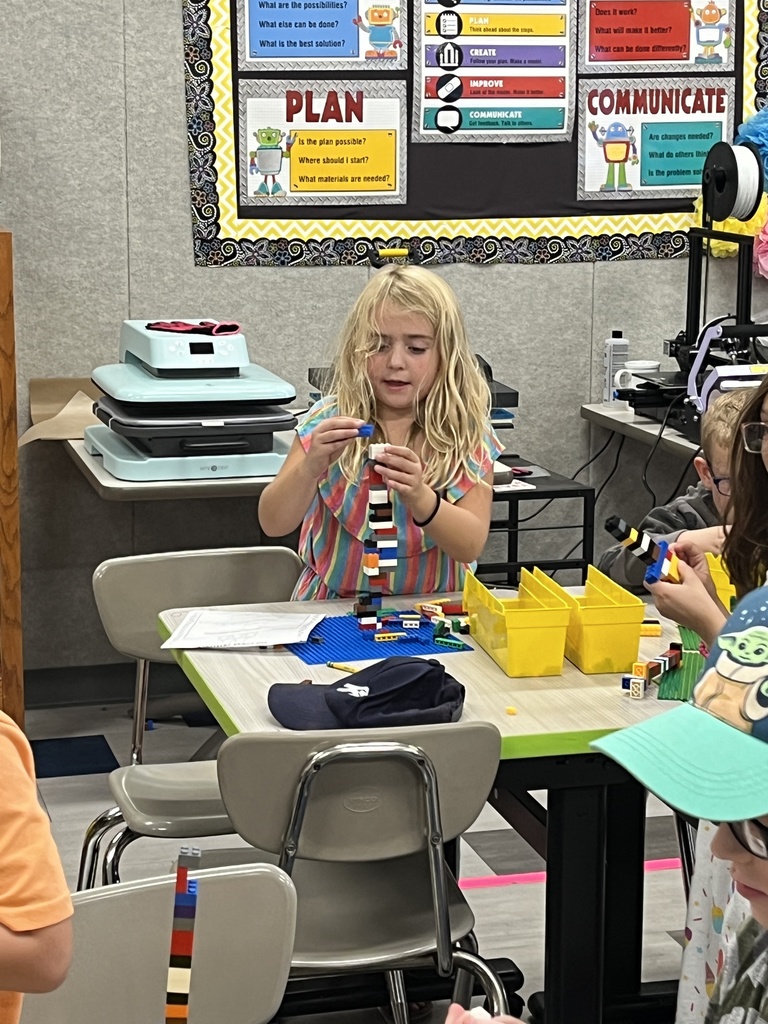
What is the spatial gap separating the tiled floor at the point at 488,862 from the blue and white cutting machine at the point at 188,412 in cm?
79

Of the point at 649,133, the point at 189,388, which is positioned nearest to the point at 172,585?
the point at 189,388

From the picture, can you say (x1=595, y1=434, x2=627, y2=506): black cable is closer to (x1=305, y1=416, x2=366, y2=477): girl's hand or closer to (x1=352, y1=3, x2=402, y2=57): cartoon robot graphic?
(x1=352, y1=3, x2=402, y2=57): cartoon robot graphic

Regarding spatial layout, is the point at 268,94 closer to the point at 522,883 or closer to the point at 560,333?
the point at 560,333

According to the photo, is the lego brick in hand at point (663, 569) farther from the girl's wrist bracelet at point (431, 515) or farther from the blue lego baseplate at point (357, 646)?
the girl's wrist bracelet at point (431, 515)

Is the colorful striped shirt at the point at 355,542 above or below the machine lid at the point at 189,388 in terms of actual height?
below

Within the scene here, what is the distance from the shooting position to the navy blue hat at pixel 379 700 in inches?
82.5

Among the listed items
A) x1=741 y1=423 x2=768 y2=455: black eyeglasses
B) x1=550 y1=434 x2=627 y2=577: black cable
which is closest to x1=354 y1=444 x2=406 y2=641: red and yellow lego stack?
x1=741 y1=423 x2=768 y2=455: black eyeglasses

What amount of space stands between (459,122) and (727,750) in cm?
383

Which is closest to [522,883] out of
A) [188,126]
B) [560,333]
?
[560,333]

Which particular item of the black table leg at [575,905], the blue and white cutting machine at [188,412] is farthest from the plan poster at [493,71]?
the black table leg at [575,905]

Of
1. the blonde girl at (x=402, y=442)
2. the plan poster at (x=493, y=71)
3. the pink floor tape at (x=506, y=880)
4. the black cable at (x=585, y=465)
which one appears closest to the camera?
the blonde girl at (x=402, y=442)

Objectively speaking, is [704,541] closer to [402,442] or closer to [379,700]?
[379,700]

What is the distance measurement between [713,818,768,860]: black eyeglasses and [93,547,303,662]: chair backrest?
79.5 inches

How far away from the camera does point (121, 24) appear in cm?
418
